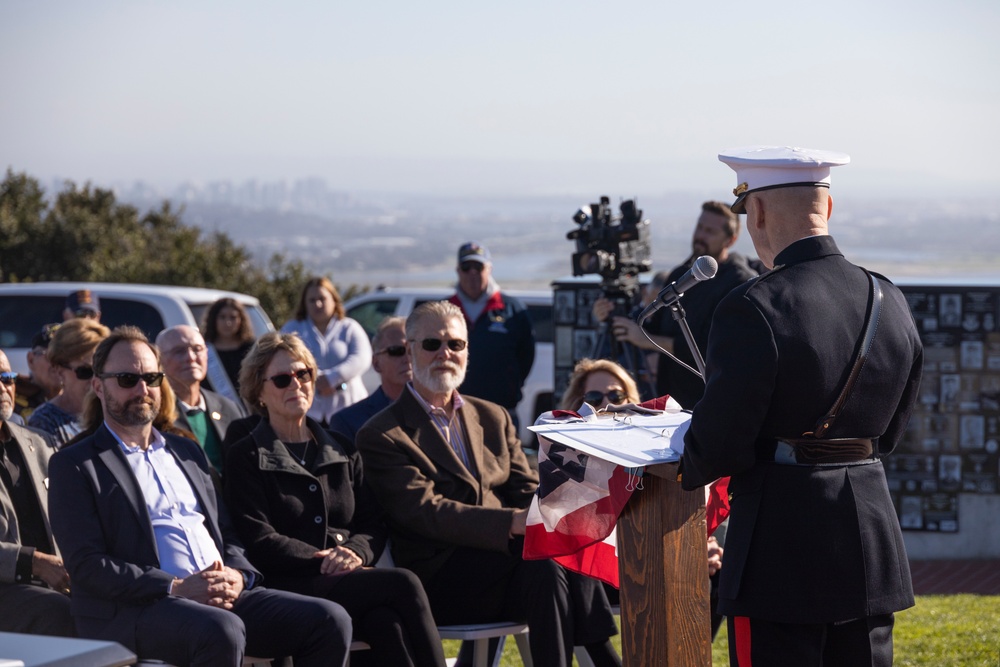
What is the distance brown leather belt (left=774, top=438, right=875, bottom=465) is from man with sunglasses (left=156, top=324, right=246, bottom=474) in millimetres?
3252

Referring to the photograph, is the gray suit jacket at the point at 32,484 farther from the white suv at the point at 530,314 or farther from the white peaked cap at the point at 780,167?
the white suv at the point at 530,314

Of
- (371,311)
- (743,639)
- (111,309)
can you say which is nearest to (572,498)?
(743,639)

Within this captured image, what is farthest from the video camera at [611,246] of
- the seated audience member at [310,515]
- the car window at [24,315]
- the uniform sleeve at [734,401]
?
the car window at [24,315]

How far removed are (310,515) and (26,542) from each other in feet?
3.40

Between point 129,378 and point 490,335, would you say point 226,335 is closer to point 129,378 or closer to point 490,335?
point 490,335

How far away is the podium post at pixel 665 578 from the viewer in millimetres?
2875

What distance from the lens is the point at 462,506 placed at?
4.50 meters

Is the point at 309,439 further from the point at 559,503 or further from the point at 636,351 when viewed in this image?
the point at 636,351

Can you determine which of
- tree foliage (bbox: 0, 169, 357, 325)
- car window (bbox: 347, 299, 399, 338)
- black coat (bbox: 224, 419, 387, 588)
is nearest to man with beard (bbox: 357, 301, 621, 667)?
black coat (bbox: 224, 419, 387, 588)

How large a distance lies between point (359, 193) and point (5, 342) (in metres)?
68.6

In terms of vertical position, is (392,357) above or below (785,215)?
below

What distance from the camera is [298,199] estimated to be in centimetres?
7969

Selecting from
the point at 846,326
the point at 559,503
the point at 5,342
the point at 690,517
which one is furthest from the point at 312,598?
the point at 5,342

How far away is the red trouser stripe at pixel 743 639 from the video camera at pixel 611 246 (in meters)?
4.21
